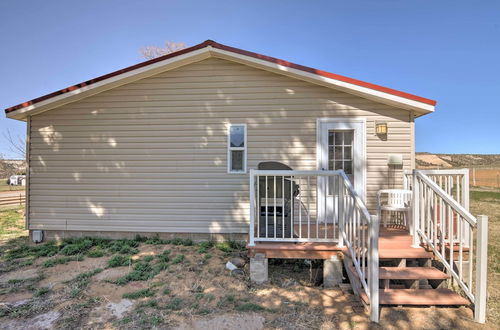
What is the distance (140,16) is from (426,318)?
1055cm

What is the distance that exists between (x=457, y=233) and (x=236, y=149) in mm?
3740

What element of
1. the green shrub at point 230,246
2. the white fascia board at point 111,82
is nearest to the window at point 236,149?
the green shrub at point 230,246

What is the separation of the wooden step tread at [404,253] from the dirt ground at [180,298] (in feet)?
2.10

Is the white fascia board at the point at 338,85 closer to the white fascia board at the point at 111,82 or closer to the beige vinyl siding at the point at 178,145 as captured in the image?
the beige vinyl siding at the point at 178,145

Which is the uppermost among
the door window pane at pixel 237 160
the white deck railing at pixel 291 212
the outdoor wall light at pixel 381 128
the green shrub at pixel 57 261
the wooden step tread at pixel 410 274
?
the outdoor wall light at pixel 381 128

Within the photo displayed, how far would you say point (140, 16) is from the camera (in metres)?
8.43

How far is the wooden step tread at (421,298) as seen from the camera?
8.75ft

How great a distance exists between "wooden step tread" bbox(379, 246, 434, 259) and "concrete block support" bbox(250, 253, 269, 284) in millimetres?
1554

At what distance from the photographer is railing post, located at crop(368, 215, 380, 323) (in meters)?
2.51

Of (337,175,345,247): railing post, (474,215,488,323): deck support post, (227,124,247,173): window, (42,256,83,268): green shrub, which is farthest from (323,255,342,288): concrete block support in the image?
(42,256,83,268): green shrub

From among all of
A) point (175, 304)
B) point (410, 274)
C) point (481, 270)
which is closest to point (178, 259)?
point (175, 304)

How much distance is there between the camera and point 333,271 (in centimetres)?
338

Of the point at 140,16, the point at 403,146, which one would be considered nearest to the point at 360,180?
the point at 403,146

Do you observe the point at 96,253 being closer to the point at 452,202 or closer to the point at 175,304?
the point at 175,304
